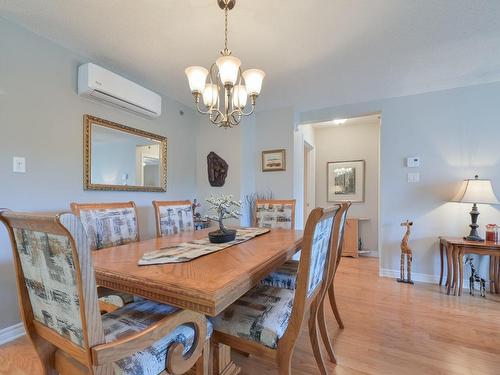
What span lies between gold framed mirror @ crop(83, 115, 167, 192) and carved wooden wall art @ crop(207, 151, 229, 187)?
665mm

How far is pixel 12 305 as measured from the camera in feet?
5.89

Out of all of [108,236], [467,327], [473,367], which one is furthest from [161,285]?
[467,327]

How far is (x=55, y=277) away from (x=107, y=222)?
3.61 feet

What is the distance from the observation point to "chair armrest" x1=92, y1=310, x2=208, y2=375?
0.69 metres

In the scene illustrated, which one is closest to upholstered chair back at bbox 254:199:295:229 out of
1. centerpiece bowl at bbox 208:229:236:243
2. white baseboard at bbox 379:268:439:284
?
centerpiece bowl at bbox 208:229:236:243

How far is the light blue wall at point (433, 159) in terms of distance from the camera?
106 inches

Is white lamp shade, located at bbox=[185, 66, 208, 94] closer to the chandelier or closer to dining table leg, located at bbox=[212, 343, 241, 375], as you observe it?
the chandelier

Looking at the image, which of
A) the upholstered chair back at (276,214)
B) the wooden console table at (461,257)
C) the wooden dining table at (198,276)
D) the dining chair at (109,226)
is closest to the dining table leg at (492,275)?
the wooden console table at (461,257)

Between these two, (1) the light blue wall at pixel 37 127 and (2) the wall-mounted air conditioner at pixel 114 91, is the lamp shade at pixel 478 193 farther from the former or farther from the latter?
(1) the light blue wall at pixel 37 127

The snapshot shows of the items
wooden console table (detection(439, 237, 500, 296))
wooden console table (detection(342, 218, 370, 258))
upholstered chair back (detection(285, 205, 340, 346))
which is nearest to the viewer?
upholstered chair back (detection(285, 205, 340, 346))

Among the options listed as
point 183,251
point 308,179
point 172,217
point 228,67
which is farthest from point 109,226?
point 308,179

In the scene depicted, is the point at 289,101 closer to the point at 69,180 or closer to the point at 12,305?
the point at 69,180

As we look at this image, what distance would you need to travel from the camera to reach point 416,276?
2.94m

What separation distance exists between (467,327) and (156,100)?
3.46 m
